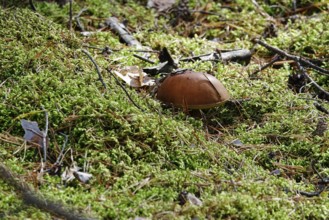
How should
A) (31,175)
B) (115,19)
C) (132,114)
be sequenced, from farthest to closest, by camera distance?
(115,19), (132,114), (31,175)

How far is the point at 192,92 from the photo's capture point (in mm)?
4137

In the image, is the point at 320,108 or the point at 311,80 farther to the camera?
the point at 311,80

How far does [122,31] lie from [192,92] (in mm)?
1985

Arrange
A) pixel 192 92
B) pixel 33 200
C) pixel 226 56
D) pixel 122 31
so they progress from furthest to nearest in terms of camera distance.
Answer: pixel 122 31
pixel 226 56
pixel 192 92
pixel 33 200

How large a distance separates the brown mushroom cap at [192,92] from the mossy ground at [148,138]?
0.10 meters

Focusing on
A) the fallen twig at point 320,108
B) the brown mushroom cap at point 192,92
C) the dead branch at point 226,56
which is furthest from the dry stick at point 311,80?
the brown mushroom cap at point 192,92

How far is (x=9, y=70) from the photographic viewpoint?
156 inches

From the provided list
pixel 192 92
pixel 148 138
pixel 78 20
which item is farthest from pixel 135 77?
pixel 78 20

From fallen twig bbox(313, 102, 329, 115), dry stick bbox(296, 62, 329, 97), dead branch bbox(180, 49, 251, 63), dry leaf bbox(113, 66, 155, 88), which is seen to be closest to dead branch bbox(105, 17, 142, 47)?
dead branch bbox(180, 49, 251, 63)

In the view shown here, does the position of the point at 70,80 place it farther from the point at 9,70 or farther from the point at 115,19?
the point at 115,19

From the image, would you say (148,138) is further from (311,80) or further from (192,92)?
(311,80)

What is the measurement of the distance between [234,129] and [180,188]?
114cm

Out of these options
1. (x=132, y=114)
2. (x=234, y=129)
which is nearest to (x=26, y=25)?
(x=132, y=114)

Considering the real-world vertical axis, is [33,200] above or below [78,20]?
above
